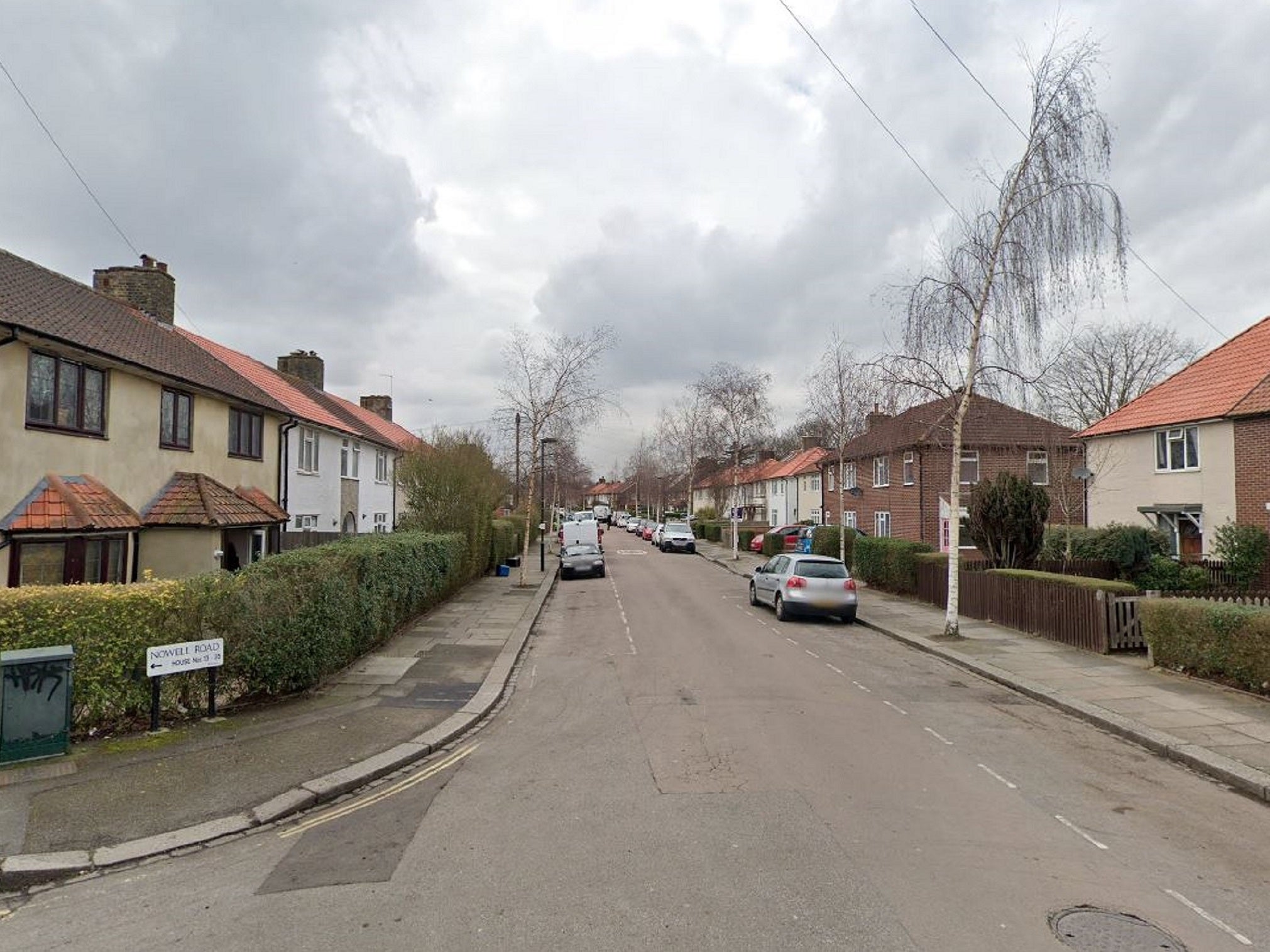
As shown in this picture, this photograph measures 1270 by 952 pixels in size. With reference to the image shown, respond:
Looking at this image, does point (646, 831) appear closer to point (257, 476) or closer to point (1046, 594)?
point (1046, 594)

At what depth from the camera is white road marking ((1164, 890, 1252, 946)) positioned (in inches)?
159

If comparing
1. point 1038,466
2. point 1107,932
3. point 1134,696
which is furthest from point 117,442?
point 1038,466

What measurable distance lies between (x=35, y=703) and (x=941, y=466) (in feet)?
103

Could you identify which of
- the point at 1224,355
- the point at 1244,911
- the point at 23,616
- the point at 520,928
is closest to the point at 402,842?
the point at 520,928

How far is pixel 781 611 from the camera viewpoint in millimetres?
17797

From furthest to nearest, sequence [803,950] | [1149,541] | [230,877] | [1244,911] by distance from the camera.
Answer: [1149,541]
[230,877]
[1244,911]
[803,950]

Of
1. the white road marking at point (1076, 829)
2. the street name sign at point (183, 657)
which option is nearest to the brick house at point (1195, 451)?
the white road marking at point (1076, 829)

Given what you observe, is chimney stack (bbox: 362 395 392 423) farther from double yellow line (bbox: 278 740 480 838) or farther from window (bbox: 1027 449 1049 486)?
double yellow line (bbox: 278 740 480 838)

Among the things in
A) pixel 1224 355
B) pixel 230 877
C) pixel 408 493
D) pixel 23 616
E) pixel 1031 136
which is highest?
pixel 1031 136

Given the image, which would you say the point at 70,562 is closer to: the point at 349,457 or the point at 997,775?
the point at 997,775

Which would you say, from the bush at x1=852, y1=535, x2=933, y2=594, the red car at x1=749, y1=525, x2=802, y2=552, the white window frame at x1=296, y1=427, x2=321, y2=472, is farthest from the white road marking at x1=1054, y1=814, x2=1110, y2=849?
the red car at x1=749, y1=525, x2=802, y2=552

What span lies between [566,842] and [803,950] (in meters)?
1.90

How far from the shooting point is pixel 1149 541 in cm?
2058

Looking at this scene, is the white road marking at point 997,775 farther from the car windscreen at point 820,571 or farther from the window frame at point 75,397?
the window frame at point 75,397
